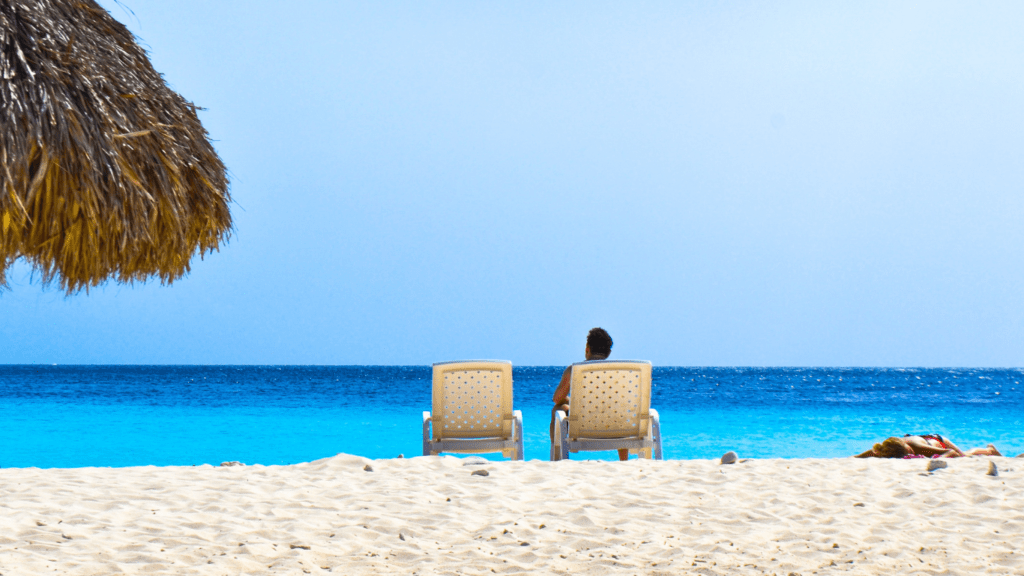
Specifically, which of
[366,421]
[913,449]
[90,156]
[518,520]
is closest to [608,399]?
[518,520]

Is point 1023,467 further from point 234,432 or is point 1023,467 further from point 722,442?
point 234,432

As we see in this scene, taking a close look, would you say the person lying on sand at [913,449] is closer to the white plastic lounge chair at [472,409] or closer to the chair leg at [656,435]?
the chair leg at [656,435]

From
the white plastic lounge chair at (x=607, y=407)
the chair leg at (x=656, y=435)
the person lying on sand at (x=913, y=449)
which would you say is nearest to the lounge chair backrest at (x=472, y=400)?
the white plastic lounge chair at (x=607, y=407)

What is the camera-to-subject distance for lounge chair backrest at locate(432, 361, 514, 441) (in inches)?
199

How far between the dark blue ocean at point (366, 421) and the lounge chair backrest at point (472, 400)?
5.81m

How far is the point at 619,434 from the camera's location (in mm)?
5133

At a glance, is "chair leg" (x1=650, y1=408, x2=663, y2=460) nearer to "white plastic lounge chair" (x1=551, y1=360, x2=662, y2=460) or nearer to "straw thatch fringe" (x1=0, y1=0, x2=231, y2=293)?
"white plastic lounge chair" (x1=551, y1=360, x2=662, y2=460)

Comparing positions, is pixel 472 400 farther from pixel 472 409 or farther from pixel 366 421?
pixel 366 421

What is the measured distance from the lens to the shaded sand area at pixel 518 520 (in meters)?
2.95

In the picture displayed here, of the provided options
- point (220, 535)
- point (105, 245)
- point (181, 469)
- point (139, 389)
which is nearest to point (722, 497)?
point (220, 535)

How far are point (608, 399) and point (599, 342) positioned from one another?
56cm

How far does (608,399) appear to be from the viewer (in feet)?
16.6

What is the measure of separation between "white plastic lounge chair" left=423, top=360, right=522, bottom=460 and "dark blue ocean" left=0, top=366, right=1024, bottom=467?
228 inches

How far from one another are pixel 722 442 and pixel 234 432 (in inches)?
387
